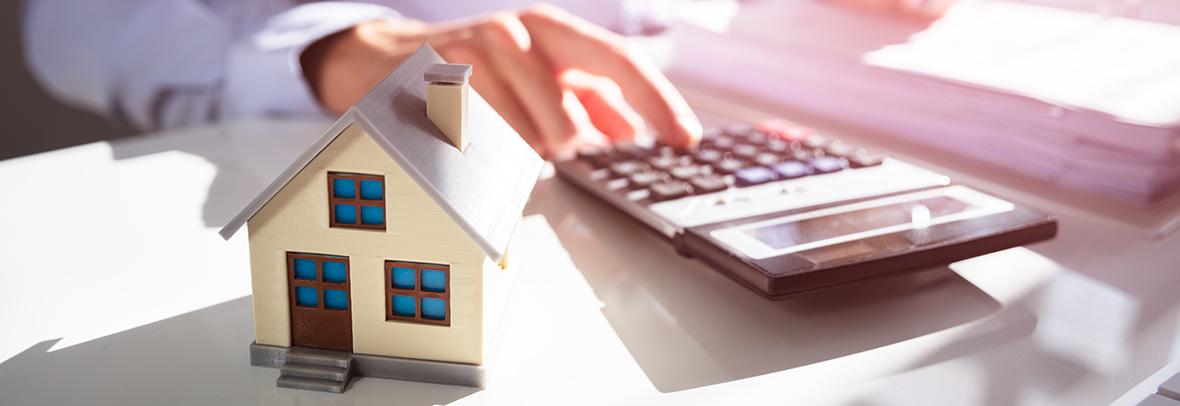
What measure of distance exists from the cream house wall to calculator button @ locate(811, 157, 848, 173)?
0.32 m

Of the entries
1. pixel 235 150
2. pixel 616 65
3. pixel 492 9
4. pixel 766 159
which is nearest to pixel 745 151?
pixel 766 159

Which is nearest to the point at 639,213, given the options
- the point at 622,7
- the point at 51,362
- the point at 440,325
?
the point at 440,325

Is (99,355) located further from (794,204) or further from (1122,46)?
(1122,46)

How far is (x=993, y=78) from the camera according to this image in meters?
0.70

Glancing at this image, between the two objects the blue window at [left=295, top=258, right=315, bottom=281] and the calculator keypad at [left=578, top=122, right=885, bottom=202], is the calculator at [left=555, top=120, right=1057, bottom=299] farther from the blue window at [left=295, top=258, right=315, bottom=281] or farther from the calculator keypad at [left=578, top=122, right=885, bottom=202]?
the blue window at [left=295, top=258, right=315, bottom=281]

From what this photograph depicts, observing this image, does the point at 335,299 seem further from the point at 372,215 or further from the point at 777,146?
the point at 777,146

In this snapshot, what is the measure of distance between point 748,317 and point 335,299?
0.20 m

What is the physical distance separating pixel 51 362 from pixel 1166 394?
47 centimetres

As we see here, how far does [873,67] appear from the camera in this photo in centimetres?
76

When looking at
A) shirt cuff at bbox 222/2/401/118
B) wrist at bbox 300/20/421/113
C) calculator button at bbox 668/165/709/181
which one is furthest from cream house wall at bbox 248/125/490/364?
shirt cuff at bbox 222/2/401/118

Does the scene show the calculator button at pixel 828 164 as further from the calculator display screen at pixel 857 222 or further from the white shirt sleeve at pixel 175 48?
the white shirt sleeve at pixel 175 48

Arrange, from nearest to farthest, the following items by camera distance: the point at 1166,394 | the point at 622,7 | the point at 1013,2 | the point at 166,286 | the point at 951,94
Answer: the point at 1166,394, the point at 166,286, the point at 951,94, the point at 1013,2, the point at 622,7

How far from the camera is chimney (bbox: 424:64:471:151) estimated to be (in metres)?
0.37

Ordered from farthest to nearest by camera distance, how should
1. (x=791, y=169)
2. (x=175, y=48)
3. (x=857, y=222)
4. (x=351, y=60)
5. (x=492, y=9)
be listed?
1. (x=492, y=9)
2. (x=175, y=48)
3. (x=351, y=60)
4. (x=791, y=169)
5. (x=857, y=222)
